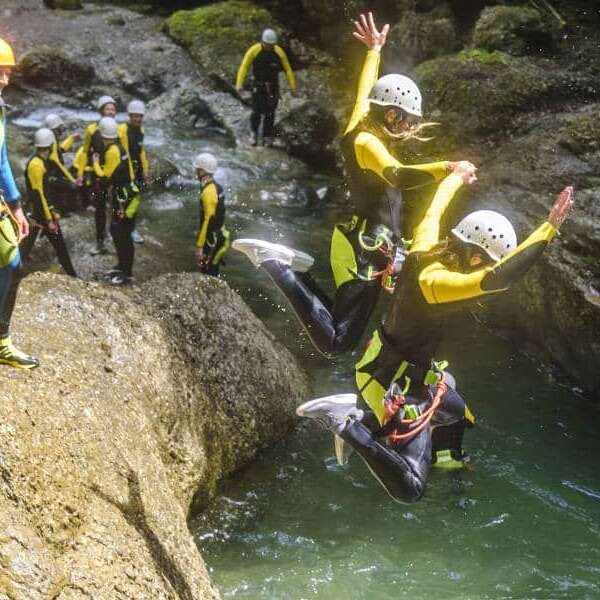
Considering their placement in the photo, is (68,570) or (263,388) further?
(263,388)

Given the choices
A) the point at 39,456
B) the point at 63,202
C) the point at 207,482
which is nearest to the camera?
the point at 39,456

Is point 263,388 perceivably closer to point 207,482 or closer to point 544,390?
point 207,482

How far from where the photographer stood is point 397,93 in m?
4.99

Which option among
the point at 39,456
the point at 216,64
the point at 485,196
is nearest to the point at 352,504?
the point at 39,456

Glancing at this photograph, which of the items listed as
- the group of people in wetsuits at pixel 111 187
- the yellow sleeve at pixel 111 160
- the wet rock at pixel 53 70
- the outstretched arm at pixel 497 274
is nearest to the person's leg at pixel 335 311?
the outstretched arm at pixel 497 274

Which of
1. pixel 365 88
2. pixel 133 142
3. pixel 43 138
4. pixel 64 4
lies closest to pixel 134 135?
pixel 133 142

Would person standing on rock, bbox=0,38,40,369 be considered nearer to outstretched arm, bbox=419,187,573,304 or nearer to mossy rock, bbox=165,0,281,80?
outstretched arm, bbox=419,187,573,304

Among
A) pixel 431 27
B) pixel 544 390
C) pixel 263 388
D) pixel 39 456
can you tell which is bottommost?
pixel 544 390

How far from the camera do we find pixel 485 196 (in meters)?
9.59

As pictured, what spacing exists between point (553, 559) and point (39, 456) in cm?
415

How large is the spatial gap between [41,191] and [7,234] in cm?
519

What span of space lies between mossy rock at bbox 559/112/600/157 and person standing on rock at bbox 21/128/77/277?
6.66m

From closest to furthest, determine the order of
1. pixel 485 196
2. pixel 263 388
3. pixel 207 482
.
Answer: pixel 207 482 < pixel 263 388 < pixel 485 196

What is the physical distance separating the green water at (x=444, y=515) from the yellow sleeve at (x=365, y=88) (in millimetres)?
3139
